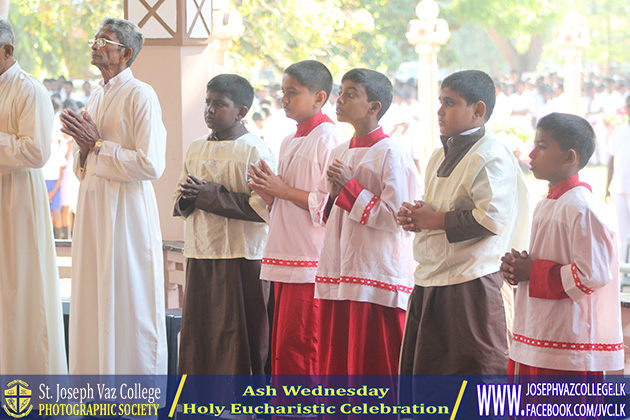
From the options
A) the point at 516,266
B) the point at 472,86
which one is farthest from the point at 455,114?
the point at 516,266

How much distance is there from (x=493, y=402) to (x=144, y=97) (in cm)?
198

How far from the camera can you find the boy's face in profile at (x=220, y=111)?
403 cm

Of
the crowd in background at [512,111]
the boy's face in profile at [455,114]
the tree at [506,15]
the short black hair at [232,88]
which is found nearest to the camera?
the boy's face in profile at [455,114]

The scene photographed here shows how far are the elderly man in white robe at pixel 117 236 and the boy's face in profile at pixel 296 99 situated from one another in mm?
597

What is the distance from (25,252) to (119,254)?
0.51m

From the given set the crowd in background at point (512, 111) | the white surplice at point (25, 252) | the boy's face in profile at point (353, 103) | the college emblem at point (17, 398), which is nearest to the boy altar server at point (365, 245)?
the boy's face in profile at point (353, 103)

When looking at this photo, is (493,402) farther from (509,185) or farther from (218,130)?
(218,130)

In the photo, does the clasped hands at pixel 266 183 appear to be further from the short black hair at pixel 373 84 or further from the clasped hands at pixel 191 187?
the short black hair at pixel 373 84

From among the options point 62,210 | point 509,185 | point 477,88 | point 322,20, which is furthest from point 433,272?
point 322,20

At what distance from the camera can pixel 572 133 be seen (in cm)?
314

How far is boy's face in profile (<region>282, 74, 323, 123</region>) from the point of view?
393 centimetres

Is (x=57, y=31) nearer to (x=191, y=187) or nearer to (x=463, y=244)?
(x=191, y=187)

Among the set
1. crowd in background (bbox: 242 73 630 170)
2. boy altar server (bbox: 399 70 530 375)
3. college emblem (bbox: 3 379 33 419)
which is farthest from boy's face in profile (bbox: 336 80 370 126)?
crowd in background (bbox: 242 73 630 170)

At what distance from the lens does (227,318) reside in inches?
159
